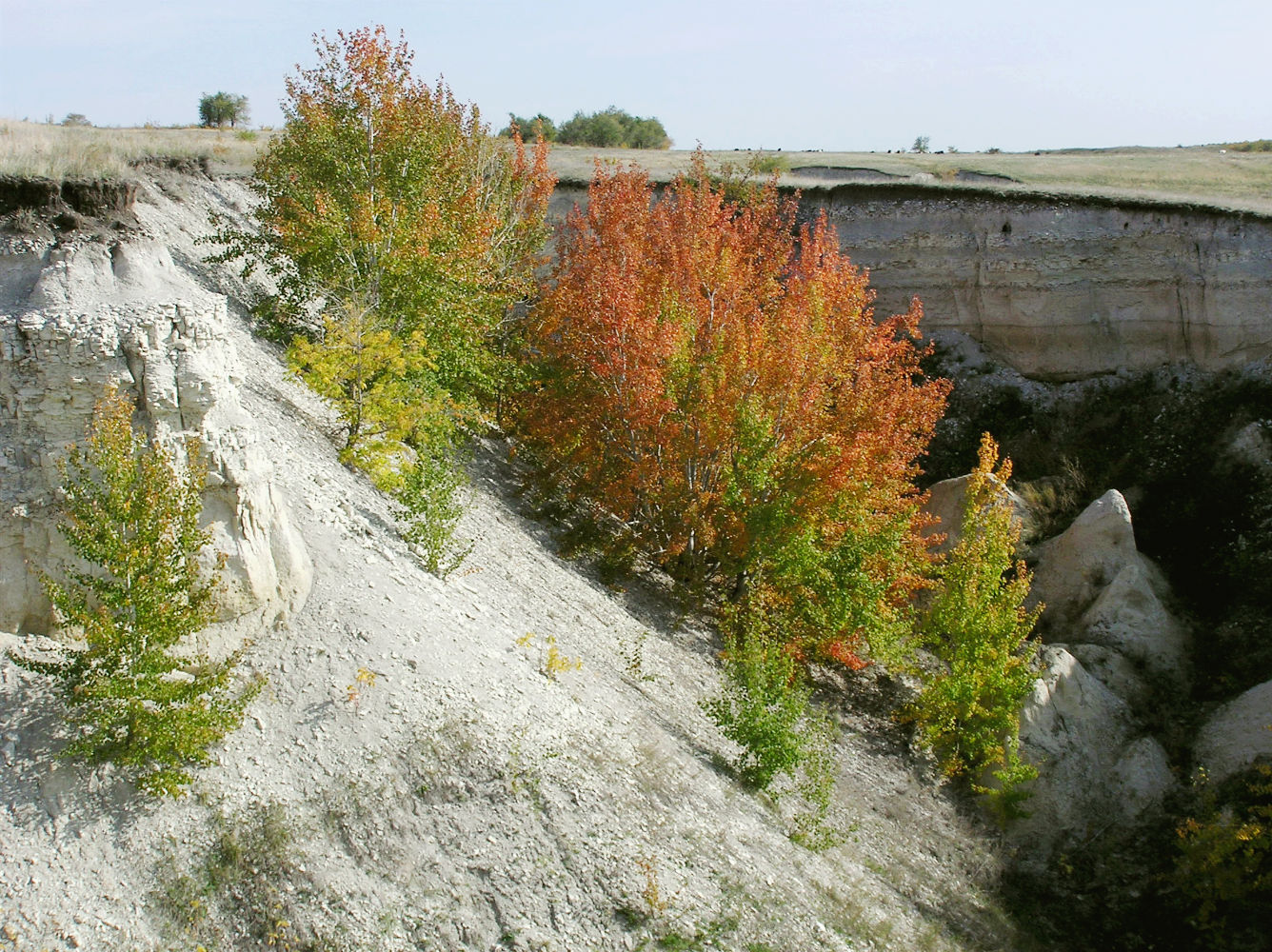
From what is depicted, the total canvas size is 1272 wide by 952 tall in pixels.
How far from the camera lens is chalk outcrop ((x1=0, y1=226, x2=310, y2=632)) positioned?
430 inches

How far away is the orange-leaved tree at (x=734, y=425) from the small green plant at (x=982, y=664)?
1.54 metres

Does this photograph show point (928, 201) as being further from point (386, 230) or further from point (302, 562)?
point (302, 562)

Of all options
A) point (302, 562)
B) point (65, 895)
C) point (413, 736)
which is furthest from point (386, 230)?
point (65, 895)

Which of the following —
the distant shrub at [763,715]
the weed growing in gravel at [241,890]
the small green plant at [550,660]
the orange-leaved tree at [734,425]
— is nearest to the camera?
the weed growing in gravel at [241,890]

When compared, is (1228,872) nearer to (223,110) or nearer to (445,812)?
(445,812)

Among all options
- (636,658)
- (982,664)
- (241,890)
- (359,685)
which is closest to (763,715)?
(636,658)

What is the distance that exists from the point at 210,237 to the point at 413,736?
1447 centimetres


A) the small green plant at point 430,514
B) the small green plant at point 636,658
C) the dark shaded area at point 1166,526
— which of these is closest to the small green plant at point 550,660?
the small green plant at point 636,658

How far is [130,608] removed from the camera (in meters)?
10.8

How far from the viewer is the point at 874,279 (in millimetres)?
30250

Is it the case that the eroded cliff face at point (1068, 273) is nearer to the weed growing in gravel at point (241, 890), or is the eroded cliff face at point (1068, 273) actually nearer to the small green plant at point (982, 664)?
the small green plant at point (982, 664)

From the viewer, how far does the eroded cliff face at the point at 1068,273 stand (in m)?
26.5

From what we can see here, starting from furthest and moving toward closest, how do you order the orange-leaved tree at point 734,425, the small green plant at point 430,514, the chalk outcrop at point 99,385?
the orange-leaved tree at point 734,425 < the small green plant at point 430,514 < the chalk outcrop at point 99,385

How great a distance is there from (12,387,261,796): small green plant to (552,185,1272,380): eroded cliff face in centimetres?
2416
